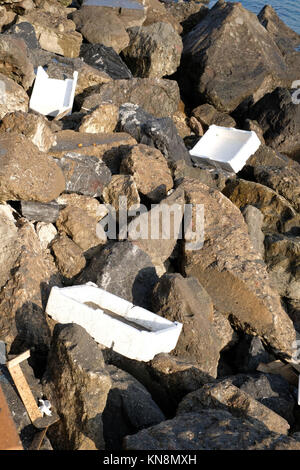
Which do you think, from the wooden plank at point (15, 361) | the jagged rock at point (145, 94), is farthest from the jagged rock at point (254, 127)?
the wooden plank at point (15, 361)

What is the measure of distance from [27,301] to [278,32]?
33.9ft

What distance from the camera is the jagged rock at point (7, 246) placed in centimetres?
462

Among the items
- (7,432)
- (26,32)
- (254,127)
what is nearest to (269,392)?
(7,432)

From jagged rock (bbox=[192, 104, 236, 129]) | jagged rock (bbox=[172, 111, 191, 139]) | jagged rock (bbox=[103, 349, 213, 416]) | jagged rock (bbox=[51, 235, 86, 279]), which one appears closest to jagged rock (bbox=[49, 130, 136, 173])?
jagged rock (bbox=[51, 235, 86, 279])

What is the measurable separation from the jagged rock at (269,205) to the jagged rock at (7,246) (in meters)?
3.22

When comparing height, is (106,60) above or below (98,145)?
below

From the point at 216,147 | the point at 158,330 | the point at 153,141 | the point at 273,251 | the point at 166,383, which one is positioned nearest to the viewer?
the point at 166,383

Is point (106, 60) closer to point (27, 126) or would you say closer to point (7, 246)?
point (27, 126)

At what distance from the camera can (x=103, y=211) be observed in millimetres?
5852

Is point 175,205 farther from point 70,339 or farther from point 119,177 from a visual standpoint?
point 70,339

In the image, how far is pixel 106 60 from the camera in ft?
30.6

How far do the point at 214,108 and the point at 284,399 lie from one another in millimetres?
6527
